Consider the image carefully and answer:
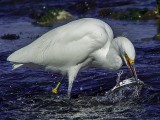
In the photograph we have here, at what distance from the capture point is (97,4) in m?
18.3

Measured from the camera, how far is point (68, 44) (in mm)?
9406

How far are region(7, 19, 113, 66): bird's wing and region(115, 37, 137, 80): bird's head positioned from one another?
434 millimetres

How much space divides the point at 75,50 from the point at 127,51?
1.08 m

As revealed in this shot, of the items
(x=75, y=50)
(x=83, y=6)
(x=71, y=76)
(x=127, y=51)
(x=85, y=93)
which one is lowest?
(x=83, y=6)

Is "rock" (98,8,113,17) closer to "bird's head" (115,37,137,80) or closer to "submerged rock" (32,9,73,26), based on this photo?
"submerged rock" (32,9,73,26)

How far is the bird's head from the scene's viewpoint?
852cm

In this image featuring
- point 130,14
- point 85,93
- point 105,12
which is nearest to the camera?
point 85,93

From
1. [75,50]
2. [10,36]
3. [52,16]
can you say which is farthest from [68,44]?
[52,16]

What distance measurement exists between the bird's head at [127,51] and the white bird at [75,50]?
63mm

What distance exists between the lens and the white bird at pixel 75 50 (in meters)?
9.15

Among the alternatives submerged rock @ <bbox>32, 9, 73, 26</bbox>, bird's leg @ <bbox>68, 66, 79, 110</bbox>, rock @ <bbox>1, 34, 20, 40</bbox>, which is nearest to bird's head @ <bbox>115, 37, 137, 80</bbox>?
bird's leg @ <bbox>68, 66, 79, 110</bbox>

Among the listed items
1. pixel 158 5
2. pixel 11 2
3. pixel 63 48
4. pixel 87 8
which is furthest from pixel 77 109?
pixel 11 2

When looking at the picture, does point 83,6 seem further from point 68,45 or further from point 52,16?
point 68,45

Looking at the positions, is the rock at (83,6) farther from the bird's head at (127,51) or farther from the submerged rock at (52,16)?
the bird's head at (127,51)
